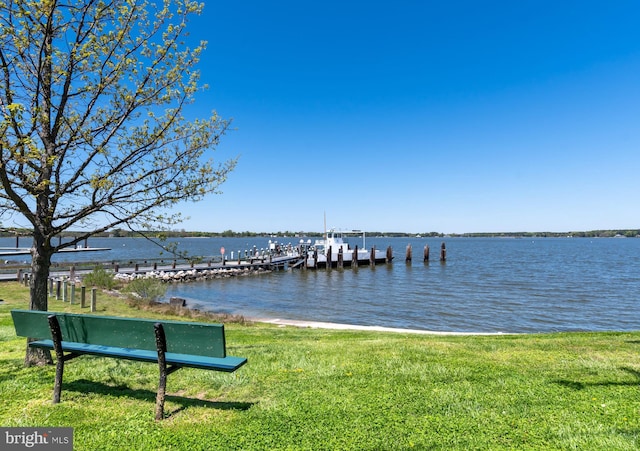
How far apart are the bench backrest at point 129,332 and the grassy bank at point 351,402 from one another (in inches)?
28.6

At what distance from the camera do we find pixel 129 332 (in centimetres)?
430

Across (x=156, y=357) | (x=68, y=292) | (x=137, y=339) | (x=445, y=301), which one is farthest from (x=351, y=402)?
(x=445, y=301)

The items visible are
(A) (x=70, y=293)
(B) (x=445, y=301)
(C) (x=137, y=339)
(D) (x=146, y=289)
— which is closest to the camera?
(C) (x=137, y=339)

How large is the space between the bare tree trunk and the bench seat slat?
112 cm

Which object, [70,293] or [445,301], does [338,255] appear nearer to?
[445,301]

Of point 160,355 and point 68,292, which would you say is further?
point 68,292

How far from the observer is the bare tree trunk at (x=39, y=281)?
5660mm

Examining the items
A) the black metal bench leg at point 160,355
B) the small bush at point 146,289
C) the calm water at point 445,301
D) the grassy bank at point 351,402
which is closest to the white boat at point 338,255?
the calm water at point 445,301

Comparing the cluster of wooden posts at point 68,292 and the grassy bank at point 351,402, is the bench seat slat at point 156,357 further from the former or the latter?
the cluster of wooden posts at point 68,292

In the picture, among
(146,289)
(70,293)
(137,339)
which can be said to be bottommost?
(146,289)

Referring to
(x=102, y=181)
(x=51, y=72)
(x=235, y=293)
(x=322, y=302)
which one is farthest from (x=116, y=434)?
(x=235, y=293)

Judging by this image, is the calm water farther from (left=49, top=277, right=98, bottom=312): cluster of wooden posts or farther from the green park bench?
the green park bench

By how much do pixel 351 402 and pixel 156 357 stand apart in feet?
7.49

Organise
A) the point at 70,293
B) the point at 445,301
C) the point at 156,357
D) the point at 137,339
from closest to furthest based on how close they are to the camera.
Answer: the point at 137,339
the point at 156,357
the point at 70,293
the point at 445,301
